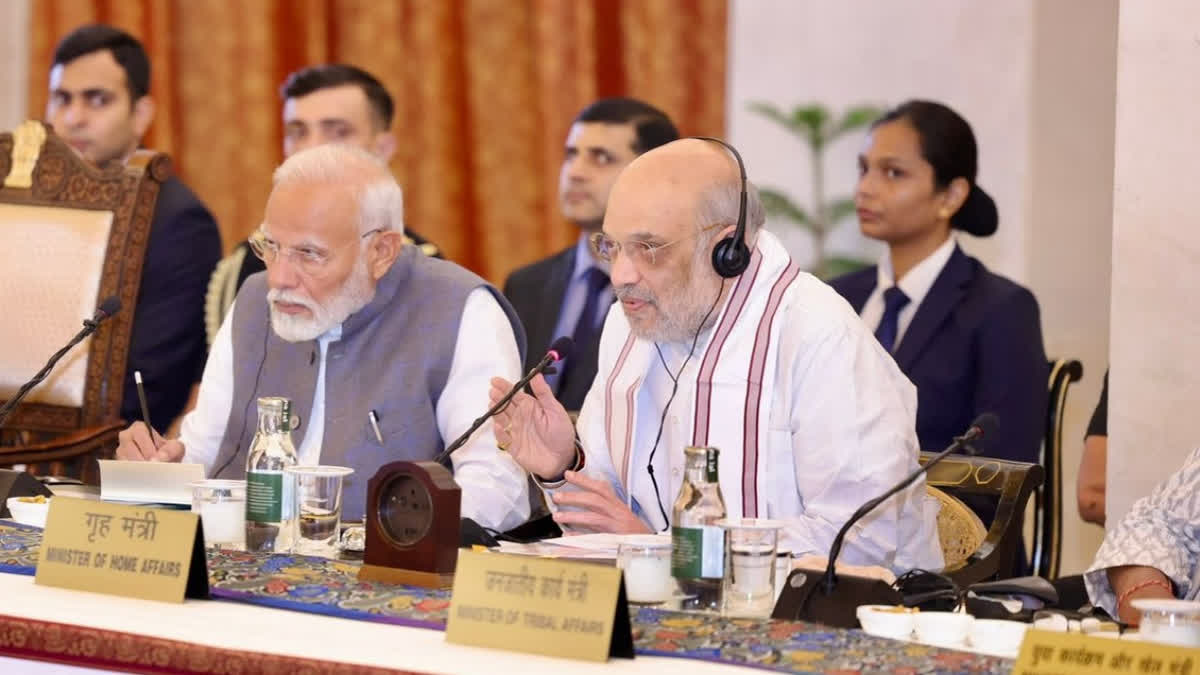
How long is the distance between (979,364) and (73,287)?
212cm

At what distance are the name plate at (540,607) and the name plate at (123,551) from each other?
0.40 meters

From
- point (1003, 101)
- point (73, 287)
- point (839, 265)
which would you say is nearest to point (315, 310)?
point (73, 287)

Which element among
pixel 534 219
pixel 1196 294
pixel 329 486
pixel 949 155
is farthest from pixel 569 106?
pixel 329 486

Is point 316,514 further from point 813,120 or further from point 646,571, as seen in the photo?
point 813,120

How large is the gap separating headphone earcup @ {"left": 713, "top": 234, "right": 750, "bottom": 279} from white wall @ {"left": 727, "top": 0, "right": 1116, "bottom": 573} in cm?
281

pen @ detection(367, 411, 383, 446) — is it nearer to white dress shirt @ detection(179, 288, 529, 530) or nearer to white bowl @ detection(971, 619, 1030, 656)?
white dress shirt @ detection(179, 288, 529, 530)

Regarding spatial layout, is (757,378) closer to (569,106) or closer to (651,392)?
(651,392)

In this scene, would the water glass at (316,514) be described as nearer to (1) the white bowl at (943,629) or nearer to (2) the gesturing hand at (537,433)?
(2) the gesturing hand at (537,433)

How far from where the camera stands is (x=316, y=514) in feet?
8.32

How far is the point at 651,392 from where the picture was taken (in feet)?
9.77

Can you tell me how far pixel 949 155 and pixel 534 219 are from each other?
253 centimetres

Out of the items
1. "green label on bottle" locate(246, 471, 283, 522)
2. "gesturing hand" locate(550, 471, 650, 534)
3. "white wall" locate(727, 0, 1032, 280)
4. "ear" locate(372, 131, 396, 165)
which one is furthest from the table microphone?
"white wall" locate(727, 0, 1032, 280)

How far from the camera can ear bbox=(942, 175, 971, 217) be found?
173 inches

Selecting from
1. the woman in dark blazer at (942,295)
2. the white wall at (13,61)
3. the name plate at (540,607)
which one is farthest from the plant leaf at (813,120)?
the name plate at (540,607)
